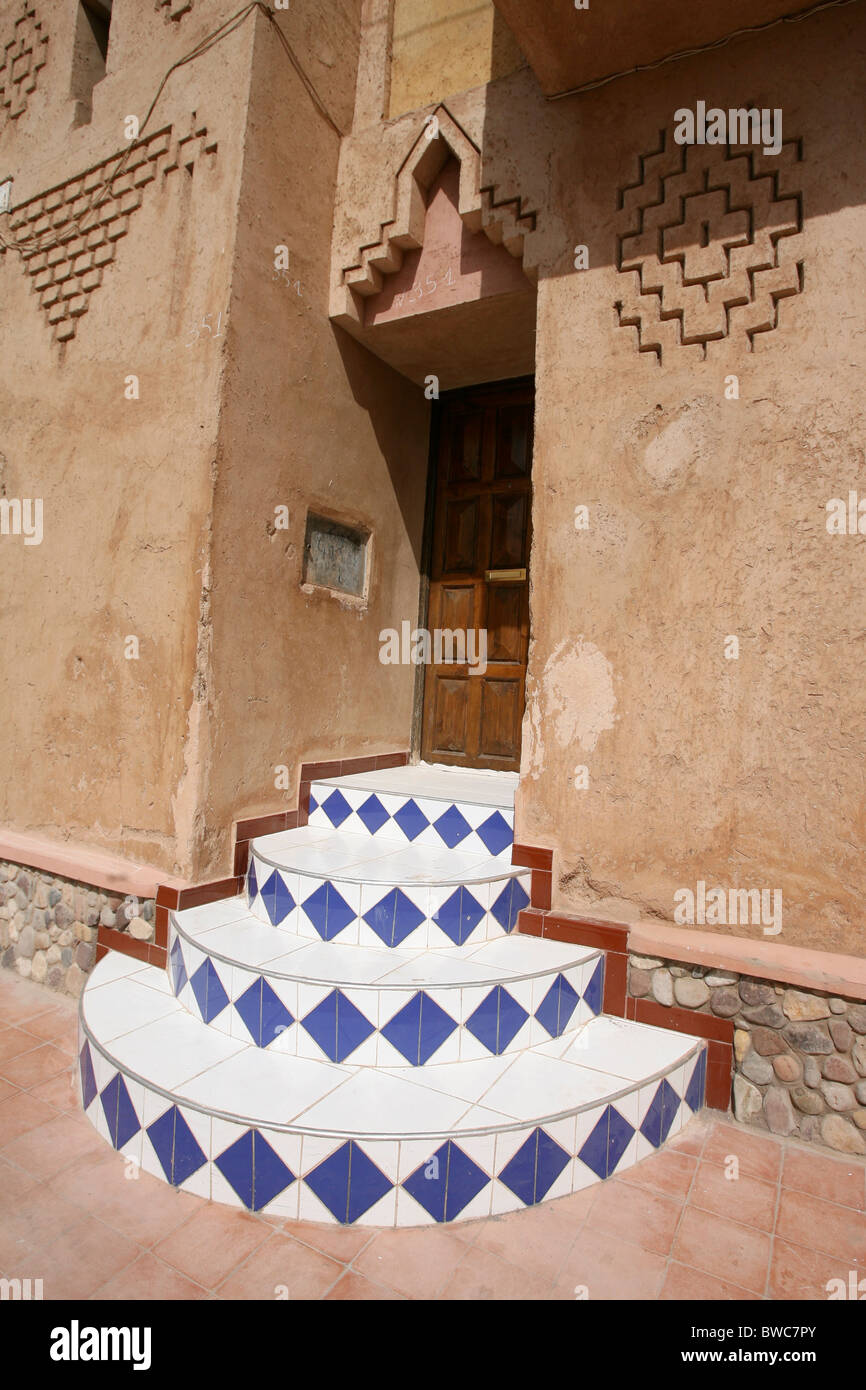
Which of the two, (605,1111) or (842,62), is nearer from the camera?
(605,1111)

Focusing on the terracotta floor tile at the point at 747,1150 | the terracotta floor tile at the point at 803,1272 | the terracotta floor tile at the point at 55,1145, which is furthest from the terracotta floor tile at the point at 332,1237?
the terracotta floor tile at the point at 747,1150

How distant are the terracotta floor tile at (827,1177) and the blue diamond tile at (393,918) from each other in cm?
165

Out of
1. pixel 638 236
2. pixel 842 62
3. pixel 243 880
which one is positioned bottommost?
pixel 243 880

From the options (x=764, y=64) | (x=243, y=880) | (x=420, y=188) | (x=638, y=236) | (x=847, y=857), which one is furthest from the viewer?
(x=420, y=188)

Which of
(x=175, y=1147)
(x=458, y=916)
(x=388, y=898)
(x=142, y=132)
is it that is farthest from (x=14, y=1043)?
(x=142, y=132)

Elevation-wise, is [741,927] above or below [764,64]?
below

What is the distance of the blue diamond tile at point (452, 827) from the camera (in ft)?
13.3

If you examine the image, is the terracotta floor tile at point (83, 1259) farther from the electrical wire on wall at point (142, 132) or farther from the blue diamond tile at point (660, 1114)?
the electrical wire on wall at point (142, 132)

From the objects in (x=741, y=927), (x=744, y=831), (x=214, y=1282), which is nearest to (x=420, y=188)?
(x=744, y=831)

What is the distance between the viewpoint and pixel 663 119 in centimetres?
347

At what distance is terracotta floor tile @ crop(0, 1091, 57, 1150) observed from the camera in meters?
2.87
